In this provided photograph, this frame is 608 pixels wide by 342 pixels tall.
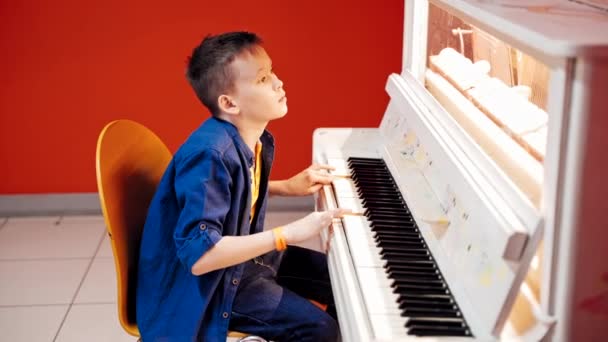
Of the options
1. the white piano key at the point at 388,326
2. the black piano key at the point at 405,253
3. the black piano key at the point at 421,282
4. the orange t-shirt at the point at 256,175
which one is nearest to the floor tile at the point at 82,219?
the orange t-shirt at the point at 256,175

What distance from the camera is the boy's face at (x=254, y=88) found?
211 cm

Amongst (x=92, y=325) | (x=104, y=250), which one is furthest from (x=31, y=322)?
(x=104, y=250)

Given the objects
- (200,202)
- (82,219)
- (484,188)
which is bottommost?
(82,219)

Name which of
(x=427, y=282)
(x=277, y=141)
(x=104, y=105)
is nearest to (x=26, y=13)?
(x=104, y=105)

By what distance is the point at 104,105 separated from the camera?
3906 millimetres

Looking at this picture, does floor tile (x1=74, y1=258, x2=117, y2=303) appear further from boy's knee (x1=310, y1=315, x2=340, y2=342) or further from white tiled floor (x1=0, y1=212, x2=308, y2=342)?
boy's knee (x1=310, y1=315, x2=340, y2=342)

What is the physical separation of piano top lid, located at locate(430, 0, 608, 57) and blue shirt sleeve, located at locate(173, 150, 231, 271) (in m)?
0.64

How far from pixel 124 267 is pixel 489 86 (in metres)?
0.96

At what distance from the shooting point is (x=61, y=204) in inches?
159

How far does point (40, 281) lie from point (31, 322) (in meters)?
0.33

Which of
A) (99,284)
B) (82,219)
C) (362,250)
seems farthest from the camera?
(82,219)

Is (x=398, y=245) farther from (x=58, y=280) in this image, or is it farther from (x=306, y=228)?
(x=58, y=280)

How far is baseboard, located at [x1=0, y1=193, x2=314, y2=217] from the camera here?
4.01 m

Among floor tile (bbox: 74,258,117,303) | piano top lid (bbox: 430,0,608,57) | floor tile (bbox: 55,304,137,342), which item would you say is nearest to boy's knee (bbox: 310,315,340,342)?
piano top lid (bbox: 430,0,608,57)
